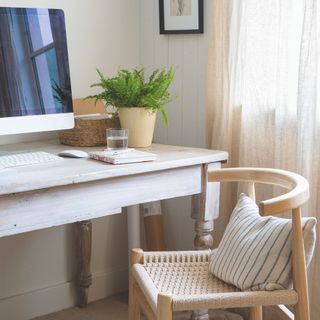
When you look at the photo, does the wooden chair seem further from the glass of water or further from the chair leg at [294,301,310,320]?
the glass of water

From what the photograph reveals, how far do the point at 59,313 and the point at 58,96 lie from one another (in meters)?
0.97

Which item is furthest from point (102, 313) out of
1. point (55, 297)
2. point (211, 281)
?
point (211, 281)

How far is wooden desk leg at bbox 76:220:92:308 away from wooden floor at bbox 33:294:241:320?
48 mm

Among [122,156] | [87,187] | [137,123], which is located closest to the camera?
[87,187]

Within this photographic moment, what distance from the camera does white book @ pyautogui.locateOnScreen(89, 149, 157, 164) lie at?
1962 mm

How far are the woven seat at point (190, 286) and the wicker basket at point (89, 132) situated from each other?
56cm

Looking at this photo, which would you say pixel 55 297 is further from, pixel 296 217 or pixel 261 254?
pixel 296 217

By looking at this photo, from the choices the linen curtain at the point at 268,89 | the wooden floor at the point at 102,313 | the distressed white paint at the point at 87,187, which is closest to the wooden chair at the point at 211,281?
the distressed white paint at the point at 87,187

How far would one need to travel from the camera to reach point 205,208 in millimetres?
2162

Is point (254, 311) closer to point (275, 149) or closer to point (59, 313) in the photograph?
point (275, 149)

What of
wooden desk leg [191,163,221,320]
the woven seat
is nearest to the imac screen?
wooden desk leg [191,163,221,320]

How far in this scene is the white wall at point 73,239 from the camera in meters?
2.53

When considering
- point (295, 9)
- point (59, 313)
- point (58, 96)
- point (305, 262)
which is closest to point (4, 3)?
point (58, 96)

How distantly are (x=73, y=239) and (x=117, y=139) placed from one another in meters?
0.74
